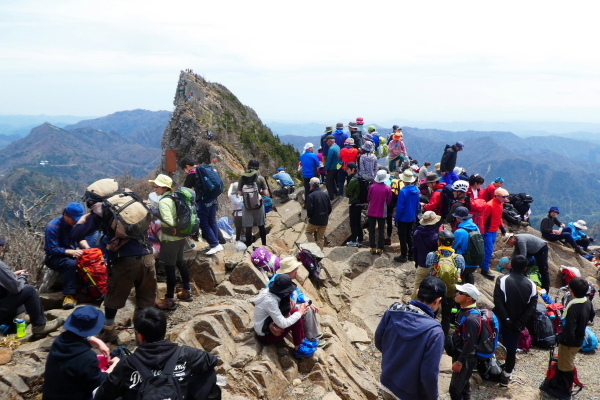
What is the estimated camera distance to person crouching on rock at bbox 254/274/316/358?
5.70m

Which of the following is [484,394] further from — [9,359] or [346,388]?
[9,359]

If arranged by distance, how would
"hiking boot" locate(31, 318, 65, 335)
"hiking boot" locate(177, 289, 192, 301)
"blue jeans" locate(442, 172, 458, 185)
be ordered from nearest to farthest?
"hiking boot" locate(31, 318, 65, 335), "hiking boot" locate(177, 289, 192, 301), "blue jeans" locate(442, 172, 458, 185)

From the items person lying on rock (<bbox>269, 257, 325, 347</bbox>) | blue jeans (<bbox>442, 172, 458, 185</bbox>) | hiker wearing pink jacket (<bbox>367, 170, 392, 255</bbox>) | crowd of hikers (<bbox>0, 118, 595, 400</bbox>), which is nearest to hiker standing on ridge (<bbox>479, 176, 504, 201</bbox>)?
crowd of hikers (<bbox>0, 118, 595, 400</bbox>)

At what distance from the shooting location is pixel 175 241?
6.81 meters

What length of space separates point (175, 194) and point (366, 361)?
4.42m

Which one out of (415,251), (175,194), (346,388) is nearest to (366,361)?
(346,388)

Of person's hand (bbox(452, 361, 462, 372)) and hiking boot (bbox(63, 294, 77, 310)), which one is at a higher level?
hiking boot (bbox(63, 294, 77, 310))

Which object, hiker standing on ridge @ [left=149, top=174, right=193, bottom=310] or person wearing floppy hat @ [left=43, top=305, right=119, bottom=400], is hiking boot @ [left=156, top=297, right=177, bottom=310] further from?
person wearing floppy hat @ [left=43, top=305, right=119, bottom=400]

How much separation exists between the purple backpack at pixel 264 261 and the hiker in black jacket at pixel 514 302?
13.8 ft

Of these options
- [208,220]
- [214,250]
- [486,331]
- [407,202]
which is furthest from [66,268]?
[407,202]

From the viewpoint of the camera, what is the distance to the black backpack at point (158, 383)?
3.43m

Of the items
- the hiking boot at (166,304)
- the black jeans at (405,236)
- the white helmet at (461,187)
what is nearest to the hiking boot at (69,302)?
the hiking boot at (166,304)

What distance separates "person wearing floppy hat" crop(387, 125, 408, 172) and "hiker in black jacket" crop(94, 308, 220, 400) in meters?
12.5

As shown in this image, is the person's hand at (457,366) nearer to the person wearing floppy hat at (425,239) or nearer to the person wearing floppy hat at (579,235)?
the person wearing floppy hat at (425,239)
